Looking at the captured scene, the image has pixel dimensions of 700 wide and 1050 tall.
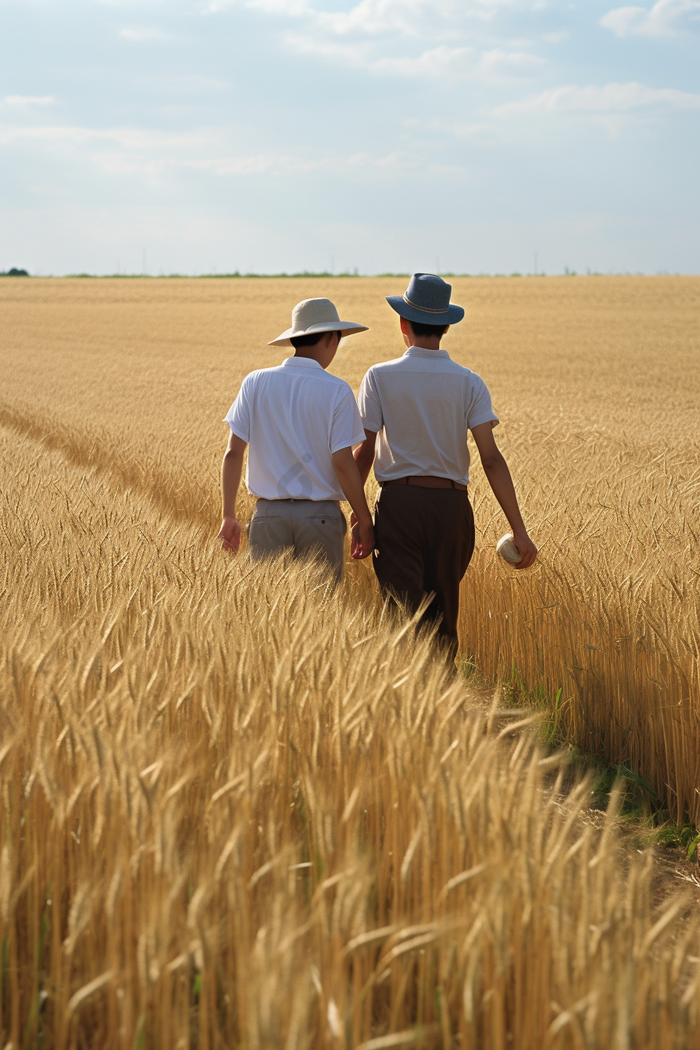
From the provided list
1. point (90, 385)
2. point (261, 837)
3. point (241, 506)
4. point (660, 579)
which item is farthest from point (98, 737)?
point (90, 385)

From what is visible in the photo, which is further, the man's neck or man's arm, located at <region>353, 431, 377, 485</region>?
man's arm, located at <region>353, 431, 377, 485</region>

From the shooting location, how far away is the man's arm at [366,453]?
366 cm

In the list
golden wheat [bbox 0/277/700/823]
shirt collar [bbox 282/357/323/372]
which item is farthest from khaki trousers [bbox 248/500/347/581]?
golden wheat [bbox 0/277/700/823]

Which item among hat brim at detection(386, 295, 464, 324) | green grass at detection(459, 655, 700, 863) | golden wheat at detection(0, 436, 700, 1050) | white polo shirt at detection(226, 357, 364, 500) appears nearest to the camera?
golden wheat at detection(0, 436, 700, 1050)

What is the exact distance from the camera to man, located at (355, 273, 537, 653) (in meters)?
3.39

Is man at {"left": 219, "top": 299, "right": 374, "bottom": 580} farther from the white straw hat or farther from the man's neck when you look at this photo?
the man's neck

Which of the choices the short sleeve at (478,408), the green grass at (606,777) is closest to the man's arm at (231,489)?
the short sleeve at (478,408)

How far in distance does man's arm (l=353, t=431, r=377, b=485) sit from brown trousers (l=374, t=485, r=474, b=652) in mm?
202

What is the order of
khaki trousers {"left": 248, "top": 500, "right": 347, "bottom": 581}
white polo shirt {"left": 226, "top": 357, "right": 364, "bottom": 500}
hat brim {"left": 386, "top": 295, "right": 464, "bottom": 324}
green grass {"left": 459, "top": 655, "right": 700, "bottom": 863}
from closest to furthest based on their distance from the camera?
green grass {"left": 459, "top": 655, "right": 700, "bottom": 863} → hat brim {"left": 386, "top": 295, "right": 464, "bottom": 324} → white polo shirt {"left": 226, "top": 357, "right": 364, "bottom": 500} → khaki trousers {"left": 248, "top": 500, "right": 347, "bottom": 581}

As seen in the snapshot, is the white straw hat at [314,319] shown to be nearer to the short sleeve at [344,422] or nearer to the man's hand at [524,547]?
the short sleeve at [344,422]

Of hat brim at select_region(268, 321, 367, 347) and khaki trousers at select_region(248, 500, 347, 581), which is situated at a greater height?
hat brim at select_region(268, 321, 367, 347)

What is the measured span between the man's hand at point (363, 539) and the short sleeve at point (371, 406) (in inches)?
14.2

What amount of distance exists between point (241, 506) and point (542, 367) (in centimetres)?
1683

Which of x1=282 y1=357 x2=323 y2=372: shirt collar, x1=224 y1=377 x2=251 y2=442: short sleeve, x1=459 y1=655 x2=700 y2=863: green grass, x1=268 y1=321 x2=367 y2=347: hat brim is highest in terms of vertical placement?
x1=268 y1=321 x2=367 y2=347: hat brim
